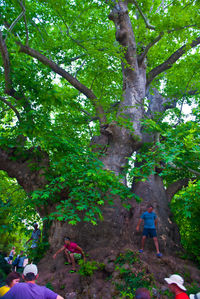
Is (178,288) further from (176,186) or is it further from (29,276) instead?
(176,186)

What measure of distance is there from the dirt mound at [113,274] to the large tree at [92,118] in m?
0.62

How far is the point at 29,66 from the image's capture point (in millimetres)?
6156

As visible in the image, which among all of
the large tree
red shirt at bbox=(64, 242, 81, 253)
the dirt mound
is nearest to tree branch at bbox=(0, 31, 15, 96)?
the large tree

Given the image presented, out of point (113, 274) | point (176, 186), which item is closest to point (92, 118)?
point (176, 186)

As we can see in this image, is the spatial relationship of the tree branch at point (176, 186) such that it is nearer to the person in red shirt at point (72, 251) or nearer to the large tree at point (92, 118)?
the large tree at point (92, 118)

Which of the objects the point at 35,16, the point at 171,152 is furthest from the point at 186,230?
the point at 35,16

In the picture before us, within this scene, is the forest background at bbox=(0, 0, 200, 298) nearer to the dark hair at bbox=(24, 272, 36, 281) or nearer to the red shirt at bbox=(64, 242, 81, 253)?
the red shirt at bbox=(64, 242, 81, 253)

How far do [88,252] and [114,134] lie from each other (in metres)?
3.70

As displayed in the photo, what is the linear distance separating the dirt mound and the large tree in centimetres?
62

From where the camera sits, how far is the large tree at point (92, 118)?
5.45 metres

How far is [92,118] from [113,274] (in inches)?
245

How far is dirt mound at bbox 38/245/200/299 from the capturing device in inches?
169

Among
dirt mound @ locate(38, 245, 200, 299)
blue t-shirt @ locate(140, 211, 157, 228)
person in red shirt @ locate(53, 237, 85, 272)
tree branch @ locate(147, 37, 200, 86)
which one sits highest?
tree branch @ locate(147, 37, 200, 86)

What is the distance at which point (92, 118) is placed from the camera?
9.46 metres
